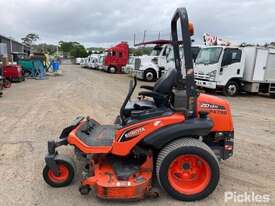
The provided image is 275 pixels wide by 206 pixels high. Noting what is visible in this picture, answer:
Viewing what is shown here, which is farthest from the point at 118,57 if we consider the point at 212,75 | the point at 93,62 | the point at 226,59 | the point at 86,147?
the point at 86,147

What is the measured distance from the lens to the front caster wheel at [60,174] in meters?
4.44

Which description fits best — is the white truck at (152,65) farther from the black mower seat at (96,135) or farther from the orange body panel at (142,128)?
the orange body panel at (142,128)

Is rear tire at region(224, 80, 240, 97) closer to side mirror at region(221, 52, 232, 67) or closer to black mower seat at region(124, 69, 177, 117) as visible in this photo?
side mirror at region(221, 52, 232, 67)

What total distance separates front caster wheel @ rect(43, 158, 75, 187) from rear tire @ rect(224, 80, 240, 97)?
1197cm

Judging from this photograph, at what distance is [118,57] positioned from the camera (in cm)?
3184

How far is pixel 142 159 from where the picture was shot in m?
4.43

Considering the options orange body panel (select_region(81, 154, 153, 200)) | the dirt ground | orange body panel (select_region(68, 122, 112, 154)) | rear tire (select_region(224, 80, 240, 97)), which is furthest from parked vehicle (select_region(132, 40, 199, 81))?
orange body panel (select_region(81, 154, 153, 200))

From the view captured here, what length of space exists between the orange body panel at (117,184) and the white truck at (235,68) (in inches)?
451

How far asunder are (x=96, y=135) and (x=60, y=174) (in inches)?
29.8

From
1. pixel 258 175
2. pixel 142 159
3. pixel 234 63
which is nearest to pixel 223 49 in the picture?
pixel 234 63

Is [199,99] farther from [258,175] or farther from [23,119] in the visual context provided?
[23,119]

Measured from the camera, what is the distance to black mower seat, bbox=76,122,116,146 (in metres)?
4.48

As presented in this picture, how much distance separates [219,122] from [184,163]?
2.59 feet

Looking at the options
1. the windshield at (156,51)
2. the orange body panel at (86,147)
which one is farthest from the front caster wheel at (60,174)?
the windshield at (156,51)
